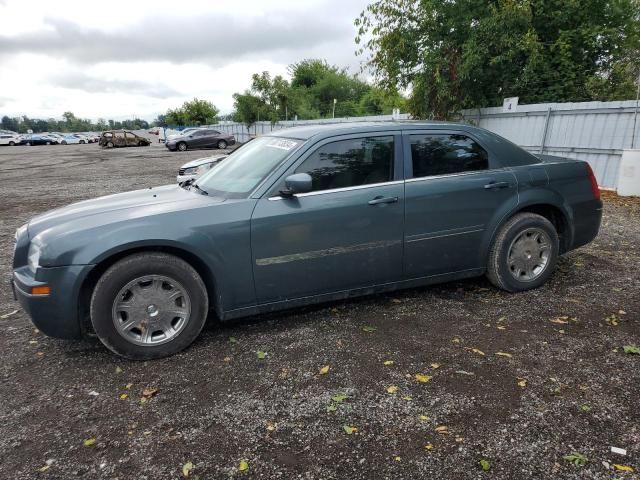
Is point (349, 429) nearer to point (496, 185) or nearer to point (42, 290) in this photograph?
point (42, 290)

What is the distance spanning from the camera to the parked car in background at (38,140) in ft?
176

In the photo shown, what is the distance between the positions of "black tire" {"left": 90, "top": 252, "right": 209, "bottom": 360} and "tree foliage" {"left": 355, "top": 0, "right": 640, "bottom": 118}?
1208cm

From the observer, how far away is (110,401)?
2.96 meters

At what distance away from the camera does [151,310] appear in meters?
3.38

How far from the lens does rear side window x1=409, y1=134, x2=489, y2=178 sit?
4125 millimetres

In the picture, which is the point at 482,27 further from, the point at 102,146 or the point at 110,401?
the point at 102,146

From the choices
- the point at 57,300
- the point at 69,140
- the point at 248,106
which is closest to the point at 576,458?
the point at 57,300

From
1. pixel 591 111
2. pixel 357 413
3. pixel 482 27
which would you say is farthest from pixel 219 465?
pixel 482 27

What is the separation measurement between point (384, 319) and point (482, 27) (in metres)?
11.9

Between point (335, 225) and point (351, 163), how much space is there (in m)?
0.57

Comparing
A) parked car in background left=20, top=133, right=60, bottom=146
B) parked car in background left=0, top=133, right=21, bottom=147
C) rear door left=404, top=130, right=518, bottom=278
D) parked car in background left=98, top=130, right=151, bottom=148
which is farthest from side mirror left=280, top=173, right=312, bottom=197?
parked car in background left=0, top=133, right=21, bottom=147

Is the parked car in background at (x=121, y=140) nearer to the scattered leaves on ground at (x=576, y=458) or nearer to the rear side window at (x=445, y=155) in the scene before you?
the rear side window at (x=445, y=155)

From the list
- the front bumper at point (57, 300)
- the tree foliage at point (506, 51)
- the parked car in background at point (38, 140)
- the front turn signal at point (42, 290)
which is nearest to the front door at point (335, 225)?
the front bumper at point (57, 300)

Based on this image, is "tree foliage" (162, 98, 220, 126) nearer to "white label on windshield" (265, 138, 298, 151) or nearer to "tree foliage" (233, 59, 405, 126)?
"tree foliage" (233, 59, 405, 126)
